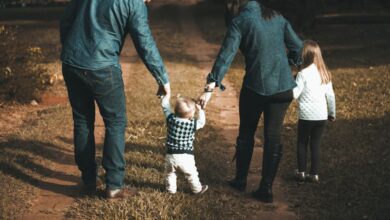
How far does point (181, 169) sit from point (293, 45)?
1.47m

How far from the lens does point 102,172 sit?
570 centimetres

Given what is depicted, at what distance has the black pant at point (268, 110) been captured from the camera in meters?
4.79

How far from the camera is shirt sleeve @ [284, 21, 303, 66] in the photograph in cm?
479

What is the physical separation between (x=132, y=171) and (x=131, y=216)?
1172 mm

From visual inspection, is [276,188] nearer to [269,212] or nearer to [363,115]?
[269,212]

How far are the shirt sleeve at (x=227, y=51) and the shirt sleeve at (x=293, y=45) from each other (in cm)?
45

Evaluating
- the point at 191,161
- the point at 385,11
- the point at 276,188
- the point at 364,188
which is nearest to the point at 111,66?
the point at 191,161

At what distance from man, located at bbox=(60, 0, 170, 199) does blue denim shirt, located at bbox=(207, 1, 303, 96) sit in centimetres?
58

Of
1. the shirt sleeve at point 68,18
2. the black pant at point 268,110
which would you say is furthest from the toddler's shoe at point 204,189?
the shirt sleeve at point 68,18

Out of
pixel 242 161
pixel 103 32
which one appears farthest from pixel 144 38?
pixel 242 161

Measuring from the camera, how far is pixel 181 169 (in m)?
4.84

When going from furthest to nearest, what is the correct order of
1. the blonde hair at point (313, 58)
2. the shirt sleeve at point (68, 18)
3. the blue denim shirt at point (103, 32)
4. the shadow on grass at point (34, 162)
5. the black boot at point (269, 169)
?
the shadow on grass at point (34, 162) → the blonde hair at point (313, 58) → the black boot at point (269, 169) → the shirt sleeve at point (68, 18) → the blue denim shirt at point (103, 32)

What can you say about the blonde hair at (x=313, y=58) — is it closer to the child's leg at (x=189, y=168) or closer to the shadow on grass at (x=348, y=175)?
the shadow on grass at (x=348, y=175)

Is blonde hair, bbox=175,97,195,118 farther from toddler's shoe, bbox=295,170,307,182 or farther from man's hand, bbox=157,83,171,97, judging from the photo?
toddler's shoe, bbox=295,170,307,182
